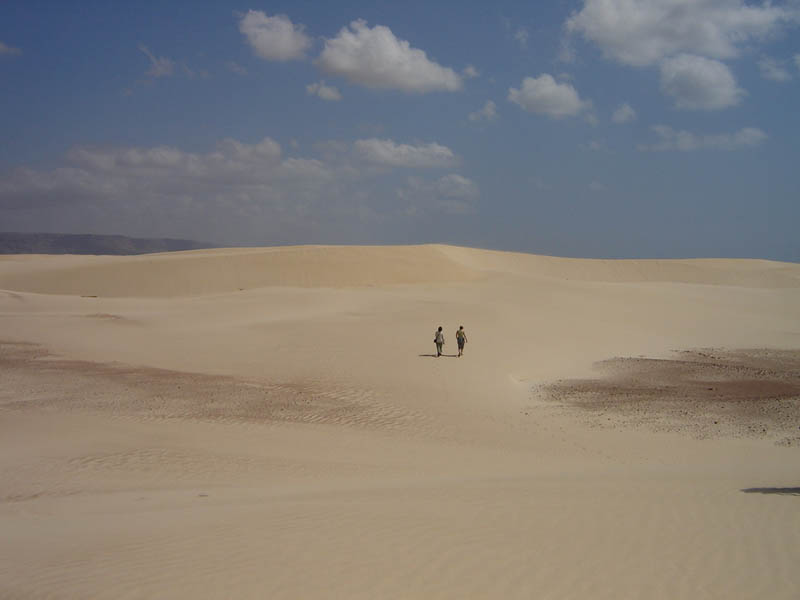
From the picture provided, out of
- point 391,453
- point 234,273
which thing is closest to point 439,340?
point 391,453

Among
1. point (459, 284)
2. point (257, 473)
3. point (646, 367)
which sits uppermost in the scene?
point (459, 284)

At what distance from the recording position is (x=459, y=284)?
139 feet

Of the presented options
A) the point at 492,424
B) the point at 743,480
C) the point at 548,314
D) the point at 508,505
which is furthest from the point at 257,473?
the point at 548,314

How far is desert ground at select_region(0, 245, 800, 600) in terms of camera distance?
6109mm

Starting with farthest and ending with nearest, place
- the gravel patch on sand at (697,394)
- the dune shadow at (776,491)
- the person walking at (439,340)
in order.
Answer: the person walking at (439,340), the gravel patch on sand at (697,394), the dune shadow at (776,491)

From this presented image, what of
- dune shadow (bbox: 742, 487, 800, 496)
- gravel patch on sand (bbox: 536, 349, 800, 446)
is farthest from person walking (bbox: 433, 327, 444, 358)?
dune shadow (bbox: 742, 487, 800, 496)

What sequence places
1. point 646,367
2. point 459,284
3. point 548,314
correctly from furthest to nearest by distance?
point 459,284 < point 548,314 < point 646,367

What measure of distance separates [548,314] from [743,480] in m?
22.0

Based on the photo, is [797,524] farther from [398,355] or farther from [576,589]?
[398,355]

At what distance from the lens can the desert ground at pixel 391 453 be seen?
6.11 m

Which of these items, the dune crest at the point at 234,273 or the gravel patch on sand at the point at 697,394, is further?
the dune crest at the point at 234,273

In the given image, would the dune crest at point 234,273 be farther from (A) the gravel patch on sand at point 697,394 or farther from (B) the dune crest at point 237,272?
(A) the gravel patch on sand at point 697,394

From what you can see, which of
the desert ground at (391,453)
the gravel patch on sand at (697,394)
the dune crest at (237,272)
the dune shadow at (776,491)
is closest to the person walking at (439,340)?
the desert ground at (391,453)

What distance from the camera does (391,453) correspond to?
12.1 m
